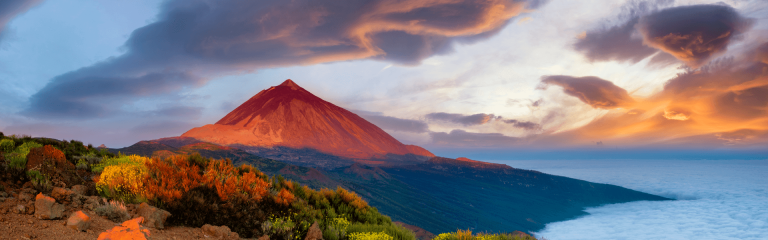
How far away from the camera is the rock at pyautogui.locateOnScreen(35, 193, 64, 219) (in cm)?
524

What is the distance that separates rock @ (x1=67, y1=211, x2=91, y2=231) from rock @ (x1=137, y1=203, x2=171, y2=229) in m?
0.83

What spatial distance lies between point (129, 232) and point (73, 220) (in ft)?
2.59

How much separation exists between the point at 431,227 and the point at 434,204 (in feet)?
113

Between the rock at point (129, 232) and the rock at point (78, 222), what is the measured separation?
0.39m

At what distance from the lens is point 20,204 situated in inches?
213

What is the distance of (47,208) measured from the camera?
5305 mm

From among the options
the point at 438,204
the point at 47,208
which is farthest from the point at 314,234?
the point at 438,204

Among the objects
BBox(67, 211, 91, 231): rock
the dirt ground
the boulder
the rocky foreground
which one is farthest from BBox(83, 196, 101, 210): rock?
the boulder

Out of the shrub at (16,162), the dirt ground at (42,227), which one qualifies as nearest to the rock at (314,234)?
the dirt ground at (42,227)

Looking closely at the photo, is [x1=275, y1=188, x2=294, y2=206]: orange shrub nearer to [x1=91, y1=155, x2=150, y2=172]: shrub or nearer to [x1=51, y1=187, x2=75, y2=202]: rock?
[x1=91, y1=155, x2=150, y2=172]: shrub

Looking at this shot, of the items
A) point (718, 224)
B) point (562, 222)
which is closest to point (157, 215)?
point (562, 222)

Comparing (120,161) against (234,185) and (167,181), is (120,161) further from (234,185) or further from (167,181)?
(234,185)

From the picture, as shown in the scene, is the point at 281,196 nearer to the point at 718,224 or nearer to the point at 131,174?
the point at 131,174

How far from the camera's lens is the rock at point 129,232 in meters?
5.07
